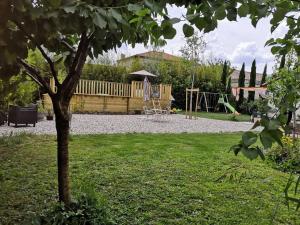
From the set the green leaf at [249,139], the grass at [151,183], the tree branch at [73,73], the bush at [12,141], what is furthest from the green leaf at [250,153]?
the bush at [12,141]

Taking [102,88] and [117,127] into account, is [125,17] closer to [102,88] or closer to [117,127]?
[117,127]

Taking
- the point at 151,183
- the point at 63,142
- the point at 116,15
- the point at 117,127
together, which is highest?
the point at 116,15

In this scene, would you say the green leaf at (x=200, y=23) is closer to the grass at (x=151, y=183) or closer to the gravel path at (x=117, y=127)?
the grass at (x=151, y=183)

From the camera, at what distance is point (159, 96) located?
16531 millimetres

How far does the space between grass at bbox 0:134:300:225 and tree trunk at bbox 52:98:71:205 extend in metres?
0.59

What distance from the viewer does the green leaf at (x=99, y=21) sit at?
1207mm

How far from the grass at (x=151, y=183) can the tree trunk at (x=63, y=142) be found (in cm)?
59

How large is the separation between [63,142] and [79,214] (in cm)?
58

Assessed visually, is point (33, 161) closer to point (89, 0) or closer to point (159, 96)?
point (89, 0)

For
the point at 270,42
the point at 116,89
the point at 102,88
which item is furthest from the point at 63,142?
the point at 116,89

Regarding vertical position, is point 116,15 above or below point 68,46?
below

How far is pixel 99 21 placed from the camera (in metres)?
1.21

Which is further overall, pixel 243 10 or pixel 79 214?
pixel 79 214

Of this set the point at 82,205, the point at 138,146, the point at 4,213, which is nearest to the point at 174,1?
the point at 82,205
